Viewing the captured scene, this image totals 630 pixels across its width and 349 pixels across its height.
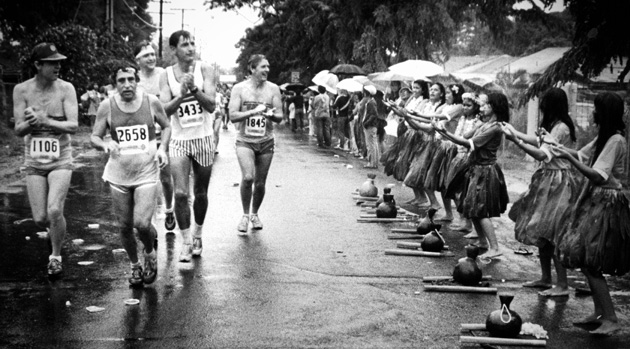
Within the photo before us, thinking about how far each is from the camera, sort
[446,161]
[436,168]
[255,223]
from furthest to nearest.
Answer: [436,168]
[446,161]
[255,223]

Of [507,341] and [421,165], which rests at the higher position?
[421,165]

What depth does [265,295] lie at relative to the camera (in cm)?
767

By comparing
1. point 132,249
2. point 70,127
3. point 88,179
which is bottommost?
point 88,179

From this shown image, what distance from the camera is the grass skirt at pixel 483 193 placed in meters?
9.60

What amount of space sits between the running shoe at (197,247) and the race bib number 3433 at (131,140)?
188cm

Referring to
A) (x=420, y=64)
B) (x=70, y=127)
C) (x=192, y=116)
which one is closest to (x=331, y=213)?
(x=192, y=116)

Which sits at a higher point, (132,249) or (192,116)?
(192,116)

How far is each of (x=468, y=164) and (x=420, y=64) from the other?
30.5 feet

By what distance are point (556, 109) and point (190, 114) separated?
3.68 metres

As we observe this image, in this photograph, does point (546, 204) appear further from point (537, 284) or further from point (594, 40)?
point (594, 40)

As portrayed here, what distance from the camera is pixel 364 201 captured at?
14.0 metres

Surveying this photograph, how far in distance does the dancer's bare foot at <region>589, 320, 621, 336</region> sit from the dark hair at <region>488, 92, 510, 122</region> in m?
3.30

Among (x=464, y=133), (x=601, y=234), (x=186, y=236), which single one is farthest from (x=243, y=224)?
(x=601, y=234)

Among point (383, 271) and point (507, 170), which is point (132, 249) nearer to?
point (383, 271)
